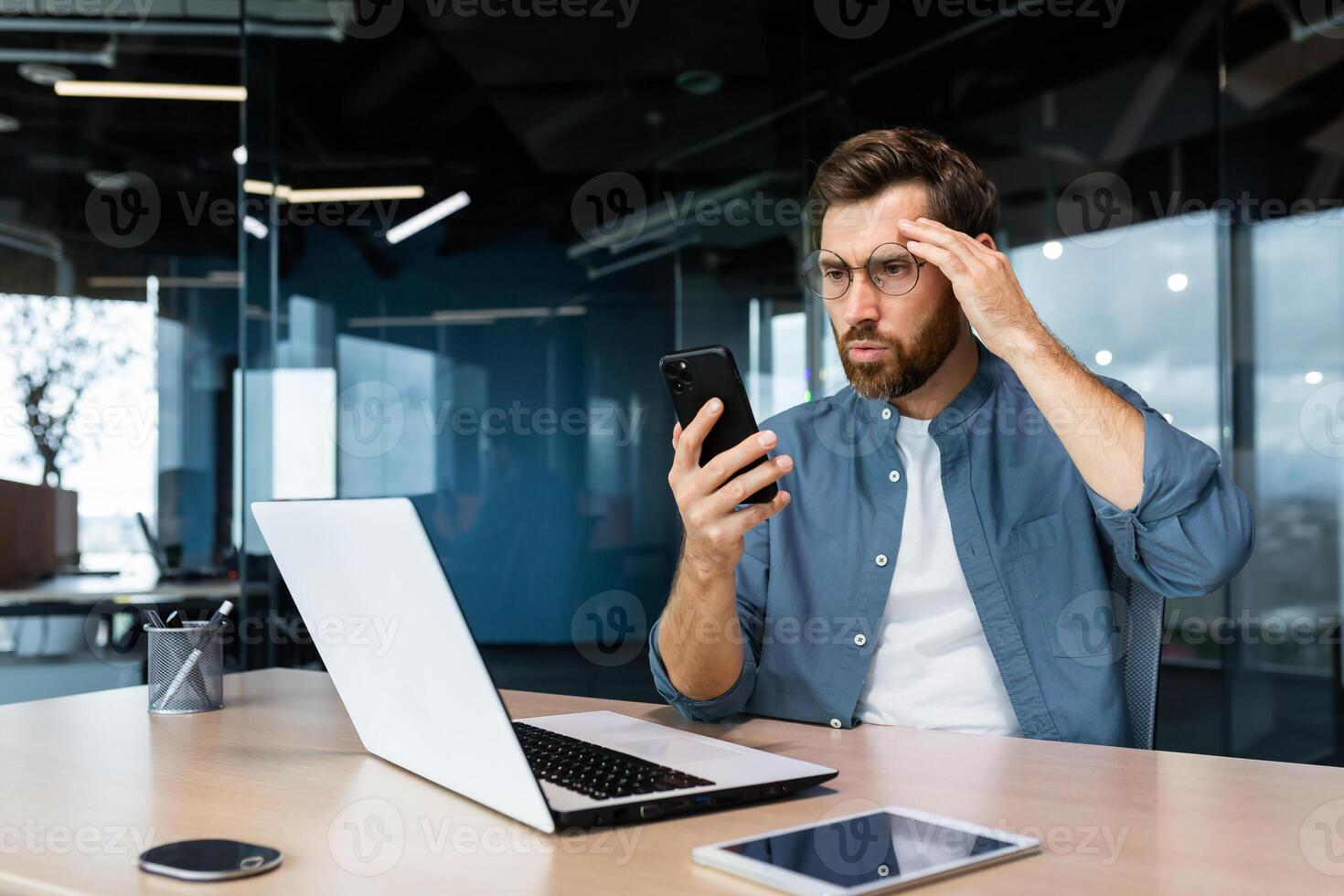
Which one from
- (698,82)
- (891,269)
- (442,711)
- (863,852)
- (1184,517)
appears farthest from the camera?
(698,82)

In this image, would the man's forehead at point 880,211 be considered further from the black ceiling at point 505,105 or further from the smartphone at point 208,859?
the black ceiling at point 505,105

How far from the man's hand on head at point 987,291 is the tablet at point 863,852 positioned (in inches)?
29.2

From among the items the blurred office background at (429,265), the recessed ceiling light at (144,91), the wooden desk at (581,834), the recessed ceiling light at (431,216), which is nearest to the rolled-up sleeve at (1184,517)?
the wooden desk at (581,834)

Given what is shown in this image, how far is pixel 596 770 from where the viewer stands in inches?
41.7

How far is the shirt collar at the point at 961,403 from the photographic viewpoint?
1.73 meters

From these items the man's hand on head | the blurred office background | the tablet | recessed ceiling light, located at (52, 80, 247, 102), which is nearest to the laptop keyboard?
the tablet

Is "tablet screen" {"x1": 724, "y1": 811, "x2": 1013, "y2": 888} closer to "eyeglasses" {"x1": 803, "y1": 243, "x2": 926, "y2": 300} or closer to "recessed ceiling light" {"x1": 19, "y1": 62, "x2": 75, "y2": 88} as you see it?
"eyeglasses" {"x1": 803, "y1": 243, "x2": 926, "y2": 300}

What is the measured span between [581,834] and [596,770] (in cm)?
14

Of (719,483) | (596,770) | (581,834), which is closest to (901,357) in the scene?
(719,483)

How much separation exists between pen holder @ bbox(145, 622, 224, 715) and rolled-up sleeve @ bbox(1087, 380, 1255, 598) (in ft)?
4.06

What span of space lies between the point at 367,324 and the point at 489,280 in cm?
47

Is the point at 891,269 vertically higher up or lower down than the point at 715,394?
higher up

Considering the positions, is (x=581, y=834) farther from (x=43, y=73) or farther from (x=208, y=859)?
(x=43, y=73)

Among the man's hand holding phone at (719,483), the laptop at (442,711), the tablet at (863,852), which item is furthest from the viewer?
the man's hand holding phone at (719,483)
